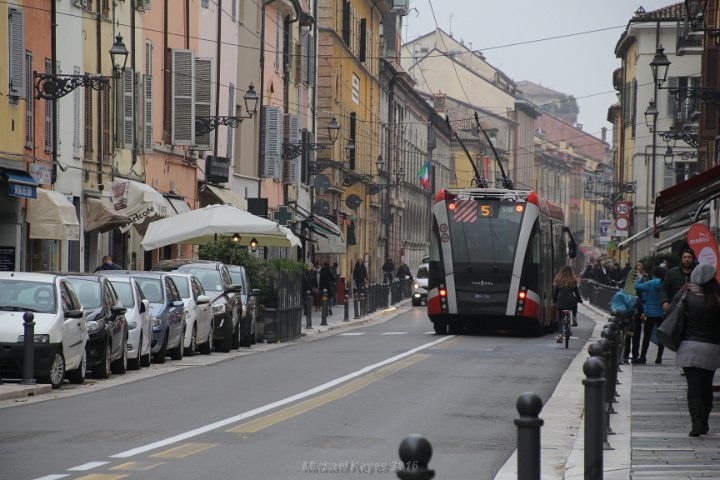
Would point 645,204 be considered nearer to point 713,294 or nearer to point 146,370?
point 146,370

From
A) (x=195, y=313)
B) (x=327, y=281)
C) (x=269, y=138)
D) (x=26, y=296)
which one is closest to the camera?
(x=26, y=296)

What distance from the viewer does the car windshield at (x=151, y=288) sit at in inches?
1029

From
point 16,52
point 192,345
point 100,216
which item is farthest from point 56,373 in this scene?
point 100,216

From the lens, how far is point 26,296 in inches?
807

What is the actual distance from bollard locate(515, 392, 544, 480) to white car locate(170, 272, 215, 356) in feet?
64.7

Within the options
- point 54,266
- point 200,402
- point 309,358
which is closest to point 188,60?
point 54,266

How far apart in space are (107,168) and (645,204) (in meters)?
43.3

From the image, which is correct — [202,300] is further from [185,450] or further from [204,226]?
[185,450]

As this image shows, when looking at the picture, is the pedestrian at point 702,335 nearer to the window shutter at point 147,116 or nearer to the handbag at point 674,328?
the handbag at point 674,328

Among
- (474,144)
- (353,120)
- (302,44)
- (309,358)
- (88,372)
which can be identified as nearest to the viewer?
(88,372)

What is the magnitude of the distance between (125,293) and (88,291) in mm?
1954

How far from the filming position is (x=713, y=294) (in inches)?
586

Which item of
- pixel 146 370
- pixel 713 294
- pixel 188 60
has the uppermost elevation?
pixel 188 60

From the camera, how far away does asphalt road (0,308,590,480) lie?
12164mm
